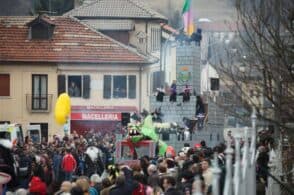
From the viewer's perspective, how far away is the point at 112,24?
64.7 m

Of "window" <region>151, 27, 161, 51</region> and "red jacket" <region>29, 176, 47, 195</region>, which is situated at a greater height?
"window" <region>151, 27, 161, 51</region>

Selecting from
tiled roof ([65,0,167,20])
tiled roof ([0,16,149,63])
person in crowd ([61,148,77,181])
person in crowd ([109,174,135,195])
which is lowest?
person in crowd ([61,148,77,181])

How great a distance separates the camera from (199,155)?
18203 millimetres

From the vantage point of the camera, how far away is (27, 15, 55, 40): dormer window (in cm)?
5566

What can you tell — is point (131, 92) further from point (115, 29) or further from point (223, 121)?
point (223, 121)

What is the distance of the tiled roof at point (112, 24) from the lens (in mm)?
63938

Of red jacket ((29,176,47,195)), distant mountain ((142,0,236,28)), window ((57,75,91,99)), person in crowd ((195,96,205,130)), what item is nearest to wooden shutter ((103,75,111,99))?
window ((57,75,91,99))

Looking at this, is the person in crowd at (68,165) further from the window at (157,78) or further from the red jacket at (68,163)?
the window at (157,78)

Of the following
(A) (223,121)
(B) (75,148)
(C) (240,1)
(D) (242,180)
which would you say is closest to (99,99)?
(A) (223,121)

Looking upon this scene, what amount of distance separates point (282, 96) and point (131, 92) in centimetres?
3906

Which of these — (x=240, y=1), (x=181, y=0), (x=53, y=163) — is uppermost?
(x=181, y=0)

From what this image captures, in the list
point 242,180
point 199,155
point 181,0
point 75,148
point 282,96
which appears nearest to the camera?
point 242,180

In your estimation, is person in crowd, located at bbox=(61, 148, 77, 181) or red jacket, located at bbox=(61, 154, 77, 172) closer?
person in crowd, located at bbox=(61, 148, 77, 181)

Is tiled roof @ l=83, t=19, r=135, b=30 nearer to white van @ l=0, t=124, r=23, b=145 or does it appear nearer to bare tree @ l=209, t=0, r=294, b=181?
white van @ l=0, t=124, r=23, b=145
